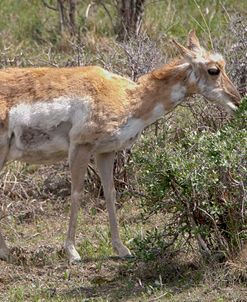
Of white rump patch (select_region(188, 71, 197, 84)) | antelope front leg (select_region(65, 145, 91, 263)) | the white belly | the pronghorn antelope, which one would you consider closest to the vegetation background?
antelope front leg (select_region(65, 145, 91, 263))

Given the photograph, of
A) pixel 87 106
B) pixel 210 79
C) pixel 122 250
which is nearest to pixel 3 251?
pixel 122 250

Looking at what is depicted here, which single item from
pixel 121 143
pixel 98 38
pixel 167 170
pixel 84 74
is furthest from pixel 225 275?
pixel 98 38

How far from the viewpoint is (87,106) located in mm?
9805

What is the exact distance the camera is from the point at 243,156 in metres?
8.79

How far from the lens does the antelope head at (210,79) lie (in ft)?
32.2

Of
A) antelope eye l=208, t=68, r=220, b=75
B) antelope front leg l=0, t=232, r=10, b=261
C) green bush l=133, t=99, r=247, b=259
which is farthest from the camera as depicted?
antelope front leg l=0, t=232, r=10, b=261

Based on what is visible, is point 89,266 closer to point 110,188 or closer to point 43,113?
point 110,188

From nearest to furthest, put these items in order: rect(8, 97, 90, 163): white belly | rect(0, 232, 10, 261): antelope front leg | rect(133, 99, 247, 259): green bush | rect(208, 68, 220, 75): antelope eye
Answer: rect(133, 99, 247, 259): green bush → rect(208, 68, 220, 75): antelope eye → rect(8, 97, 90, 163): white belly → rect(0, 232, 10, 261): antelope front leg

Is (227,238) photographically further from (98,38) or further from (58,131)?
(98,38)

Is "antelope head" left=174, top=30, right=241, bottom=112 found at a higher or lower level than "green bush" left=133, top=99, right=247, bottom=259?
higher

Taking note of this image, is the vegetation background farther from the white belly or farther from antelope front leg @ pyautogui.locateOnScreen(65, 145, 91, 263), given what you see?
the white belly

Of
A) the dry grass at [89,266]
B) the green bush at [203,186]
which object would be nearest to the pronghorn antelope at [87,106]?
the dry grass at [89,266]

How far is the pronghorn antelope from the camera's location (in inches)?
386

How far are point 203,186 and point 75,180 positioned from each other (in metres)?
1.55
